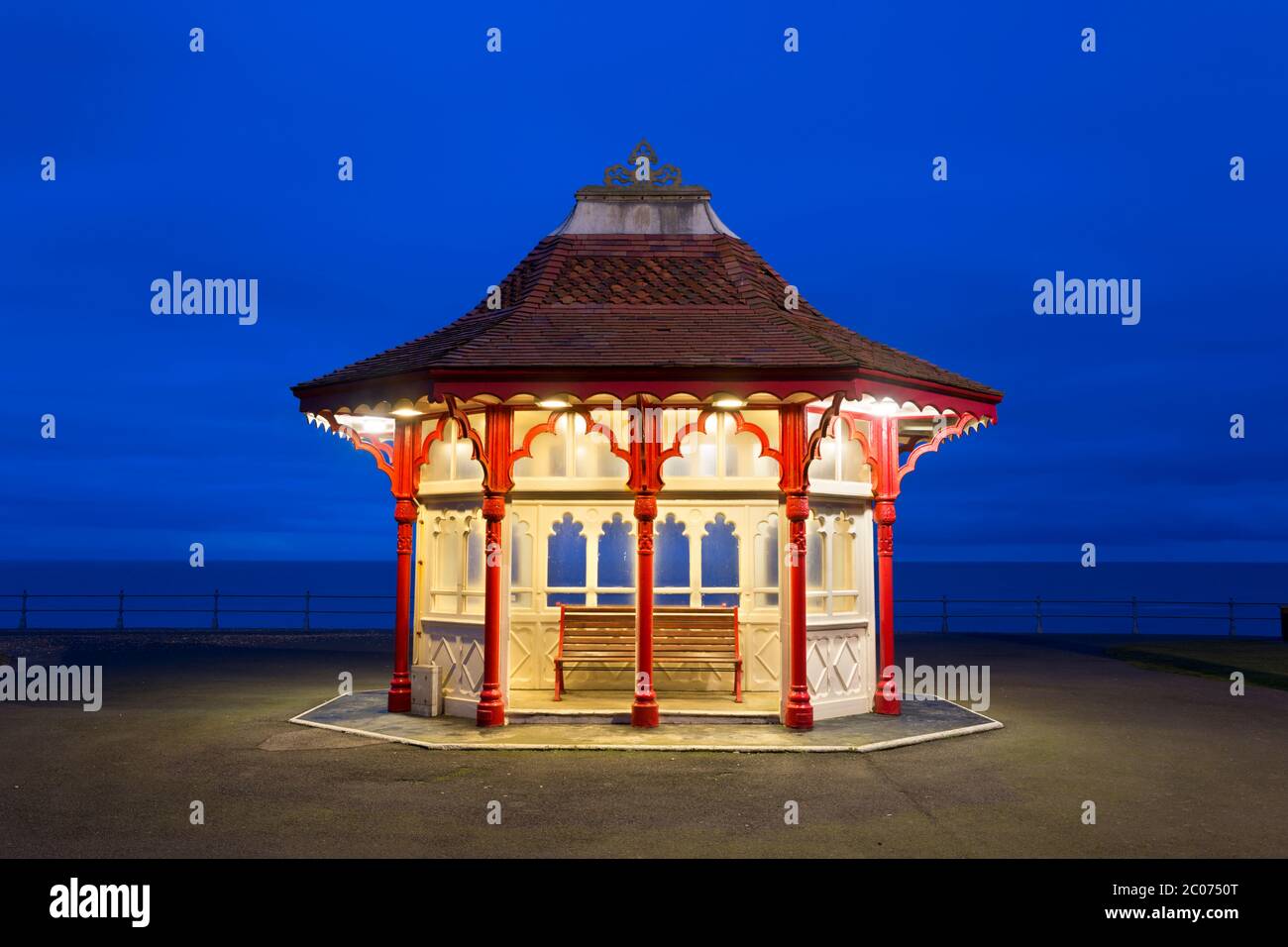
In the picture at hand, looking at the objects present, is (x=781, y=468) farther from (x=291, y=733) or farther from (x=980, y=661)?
(x=980, y=661)

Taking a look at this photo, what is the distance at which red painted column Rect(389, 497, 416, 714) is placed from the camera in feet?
38.8

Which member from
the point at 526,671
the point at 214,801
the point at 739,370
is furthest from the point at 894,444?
the point at 214,801

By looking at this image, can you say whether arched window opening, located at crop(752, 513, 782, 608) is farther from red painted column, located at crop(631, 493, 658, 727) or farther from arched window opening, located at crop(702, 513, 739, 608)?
red painted column, located at crop(631, 493, 658, 727)

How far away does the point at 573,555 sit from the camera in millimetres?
12922

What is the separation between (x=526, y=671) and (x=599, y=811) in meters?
5.62

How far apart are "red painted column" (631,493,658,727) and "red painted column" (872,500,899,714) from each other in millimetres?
2659

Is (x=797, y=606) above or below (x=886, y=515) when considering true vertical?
below

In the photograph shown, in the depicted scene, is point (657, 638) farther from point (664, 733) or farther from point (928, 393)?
point (928, 393)

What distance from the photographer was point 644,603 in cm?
1080

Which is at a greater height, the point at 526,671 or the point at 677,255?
the point at 677,255

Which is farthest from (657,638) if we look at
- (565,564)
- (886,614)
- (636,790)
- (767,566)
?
(636,790)

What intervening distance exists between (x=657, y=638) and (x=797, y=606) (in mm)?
2201

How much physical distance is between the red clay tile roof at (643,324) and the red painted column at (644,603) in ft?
4.88

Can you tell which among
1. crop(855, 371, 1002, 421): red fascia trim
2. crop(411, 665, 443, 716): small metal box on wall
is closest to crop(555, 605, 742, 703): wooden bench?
crop(411, 665, 443, 716): small metal box on wall
